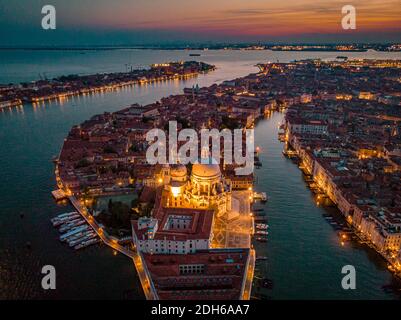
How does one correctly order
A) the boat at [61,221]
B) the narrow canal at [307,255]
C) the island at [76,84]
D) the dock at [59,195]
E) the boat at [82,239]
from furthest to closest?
the island at [76,84], the dock at [59,195], the boat at [61,221], the boat at [82,239], the narrow canal at [307,255]

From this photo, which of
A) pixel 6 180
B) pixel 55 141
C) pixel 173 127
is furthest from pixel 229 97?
pixel 6 180

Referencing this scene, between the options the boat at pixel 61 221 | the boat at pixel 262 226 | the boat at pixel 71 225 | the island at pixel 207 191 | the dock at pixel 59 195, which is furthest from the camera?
the dock at pixel 59 195

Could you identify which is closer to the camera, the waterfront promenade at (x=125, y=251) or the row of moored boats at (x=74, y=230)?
the waterfront promenade at (x=125, y=251)

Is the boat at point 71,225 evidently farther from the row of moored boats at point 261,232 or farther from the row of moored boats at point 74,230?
the row of moored boats at point 261,232

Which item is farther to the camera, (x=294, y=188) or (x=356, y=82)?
(x=356, y=82)

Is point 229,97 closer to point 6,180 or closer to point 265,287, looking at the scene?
point 6,180

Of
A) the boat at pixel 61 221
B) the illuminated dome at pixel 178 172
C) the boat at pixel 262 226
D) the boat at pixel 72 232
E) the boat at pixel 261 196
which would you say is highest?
the illuminated dome at pixel 178 172

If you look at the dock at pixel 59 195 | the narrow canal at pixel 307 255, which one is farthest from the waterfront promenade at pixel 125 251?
the narrow canal at pixel 307 255

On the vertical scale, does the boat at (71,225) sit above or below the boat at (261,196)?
below

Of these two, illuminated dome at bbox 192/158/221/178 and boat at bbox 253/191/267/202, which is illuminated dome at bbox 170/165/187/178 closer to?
illuminated dome at bbox 192/158/221/178

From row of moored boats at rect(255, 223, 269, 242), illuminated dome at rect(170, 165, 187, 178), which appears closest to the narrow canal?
row of moored boats at rect(255, 223, 269, 242)
